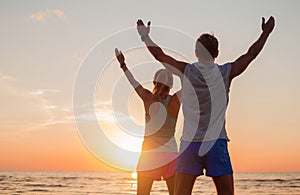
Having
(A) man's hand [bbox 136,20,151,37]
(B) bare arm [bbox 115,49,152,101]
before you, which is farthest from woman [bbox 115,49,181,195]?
(A) man's hand [bbox 136,20,151,37]

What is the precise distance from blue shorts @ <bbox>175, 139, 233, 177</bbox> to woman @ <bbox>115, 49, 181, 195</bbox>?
51.2 inches

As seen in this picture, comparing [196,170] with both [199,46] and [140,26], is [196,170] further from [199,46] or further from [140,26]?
[140,26]

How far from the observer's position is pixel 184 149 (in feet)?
12.6

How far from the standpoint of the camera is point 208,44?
385 cm

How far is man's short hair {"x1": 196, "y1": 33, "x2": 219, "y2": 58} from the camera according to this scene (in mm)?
3842

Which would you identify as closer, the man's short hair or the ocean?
the man's short hair

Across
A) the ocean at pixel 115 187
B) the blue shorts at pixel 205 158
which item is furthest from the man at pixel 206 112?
the ocean at pixel 115 187

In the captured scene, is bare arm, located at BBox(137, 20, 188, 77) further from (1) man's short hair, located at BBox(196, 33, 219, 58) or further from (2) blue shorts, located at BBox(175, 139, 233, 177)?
(2) blue shorts, located at BBox(175, 139, 233, 177)

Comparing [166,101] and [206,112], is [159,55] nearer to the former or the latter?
[206,112]

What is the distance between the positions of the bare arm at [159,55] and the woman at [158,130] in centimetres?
Result: 108

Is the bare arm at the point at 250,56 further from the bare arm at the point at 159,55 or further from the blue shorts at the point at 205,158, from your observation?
the blue shorts at the point at 205,158

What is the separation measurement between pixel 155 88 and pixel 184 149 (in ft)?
4.70

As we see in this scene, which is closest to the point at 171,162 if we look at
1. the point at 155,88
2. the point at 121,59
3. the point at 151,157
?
the point at 151,157

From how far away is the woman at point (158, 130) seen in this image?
5133 millimetres
